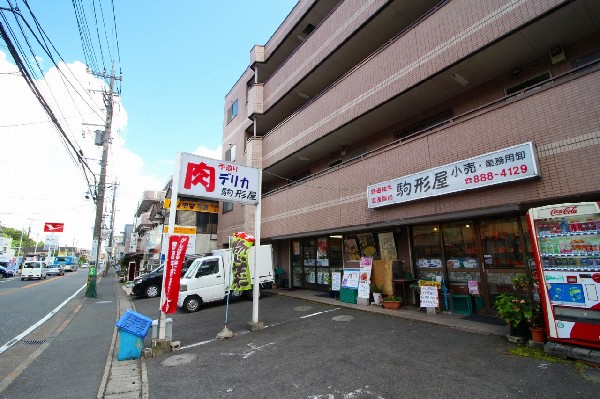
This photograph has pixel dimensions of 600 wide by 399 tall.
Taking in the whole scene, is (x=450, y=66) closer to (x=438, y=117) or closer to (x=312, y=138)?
(x=438, y=117)

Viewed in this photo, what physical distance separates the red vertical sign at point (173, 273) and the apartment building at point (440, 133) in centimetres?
640

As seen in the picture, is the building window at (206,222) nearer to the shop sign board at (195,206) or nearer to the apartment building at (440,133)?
the shop sign board at (195,206)

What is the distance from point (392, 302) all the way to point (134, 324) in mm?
7733

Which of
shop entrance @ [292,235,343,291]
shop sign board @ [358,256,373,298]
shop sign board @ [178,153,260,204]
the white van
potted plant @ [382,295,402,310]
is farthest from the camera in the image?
the white van

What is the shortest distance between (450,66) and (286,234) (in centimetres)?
1010

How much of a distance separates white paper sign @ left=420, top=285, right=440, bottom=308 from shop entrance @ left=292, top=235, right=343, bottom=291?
499 cm

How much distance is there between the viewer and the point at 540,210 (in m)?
5.86

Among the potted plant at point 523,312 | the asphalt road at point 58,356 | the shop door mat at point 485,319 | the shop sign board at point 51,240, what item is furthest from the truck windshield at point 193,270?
the shop sign board at point 51,240

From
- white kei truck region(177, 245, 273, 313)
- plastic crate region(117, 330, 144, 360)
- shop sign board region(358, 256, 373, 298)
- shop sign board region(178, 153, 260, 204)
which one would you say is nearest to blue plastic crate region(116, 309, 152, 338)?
plastic crate region(117, 330, 144, 360)

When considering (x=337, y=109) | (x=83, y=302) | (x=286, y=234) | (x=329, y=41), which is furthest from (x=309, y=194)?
(x=83, y=302)

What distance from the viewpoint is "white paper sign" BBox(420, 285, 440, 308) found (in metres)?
8.93

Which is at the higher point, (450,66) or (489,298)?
(450,66)

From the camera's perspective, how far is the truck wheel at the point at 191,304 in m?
12.3

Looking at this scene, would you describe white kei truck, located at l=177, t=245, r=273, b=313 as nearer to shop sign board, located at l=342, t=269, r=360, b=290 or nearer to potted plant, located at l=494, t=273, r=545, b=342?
shop sign board, located at l=342, t=269, r=360, b=290
